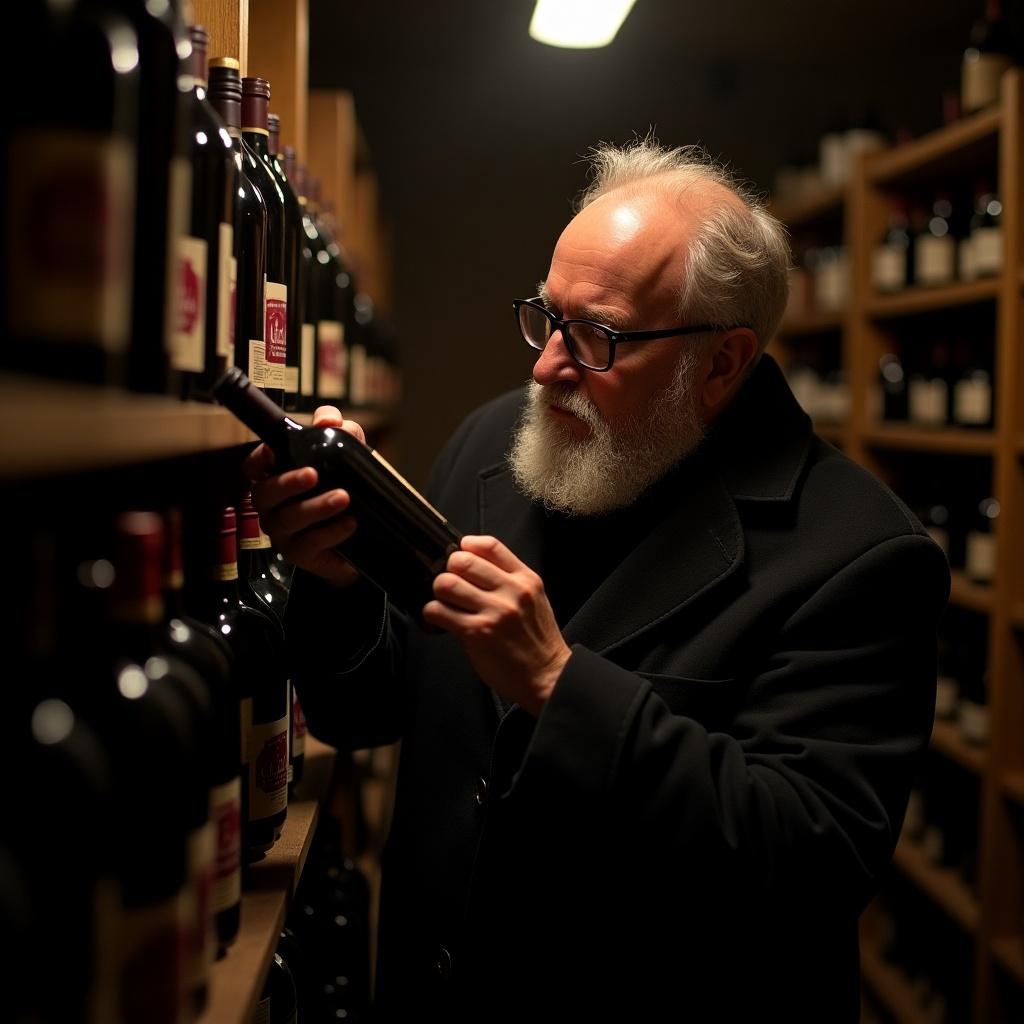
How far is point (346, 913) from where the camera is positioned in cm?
198

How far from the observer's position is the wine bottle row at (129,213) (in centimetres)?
52

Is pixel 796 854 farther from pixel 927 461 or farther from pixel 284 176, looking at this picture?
pixel 927 461

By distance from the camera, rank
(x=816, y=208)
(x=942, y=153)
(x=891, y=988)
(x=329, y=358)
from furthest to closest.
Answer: (x=816, y=208) < (x=891, y=988) < (x=942, y=153) < (x=329, y=358)

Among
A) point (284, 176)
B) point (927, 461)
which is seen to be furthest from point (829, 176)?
point (284, 176)

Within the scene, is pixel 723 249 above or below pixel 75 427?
above

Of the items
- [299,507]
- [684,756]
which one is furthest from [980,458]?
[299,507]

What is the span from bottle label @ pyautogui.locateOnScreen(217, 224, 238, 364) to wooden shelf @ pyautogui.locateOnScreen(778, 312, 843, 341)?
9.84ft

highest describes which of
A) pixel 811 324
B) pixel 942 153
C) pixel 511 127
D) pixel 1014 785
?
pixel 511 127

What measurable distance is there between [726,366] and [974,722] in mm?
1707

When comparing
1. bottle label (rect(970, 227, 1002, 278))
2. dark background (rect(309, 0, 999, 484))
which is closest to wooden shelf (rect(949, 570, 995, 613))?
bottle label (rect(970, 227, 1002, 278))

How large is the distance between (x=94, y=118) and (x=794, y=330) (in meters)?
3.97

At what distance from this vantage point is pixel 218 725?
785 millimetres

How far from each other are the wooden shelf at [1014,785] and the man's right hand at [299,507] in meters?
2.03

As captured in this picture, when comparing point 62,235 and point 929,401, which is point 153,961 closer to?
point 62,235
